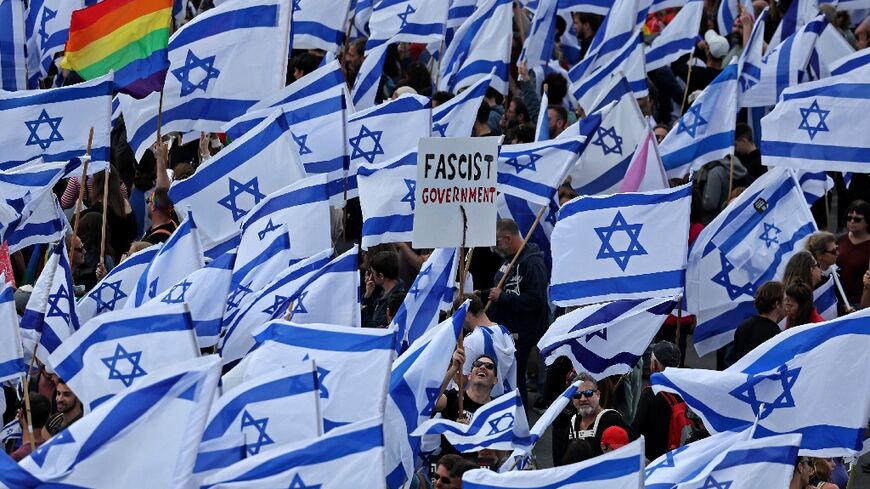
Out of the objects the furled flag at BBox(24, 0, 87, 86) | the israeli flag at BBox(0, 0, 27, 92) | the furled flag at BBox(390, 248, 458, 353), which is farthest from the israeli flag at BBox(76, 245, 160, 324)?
the furled flag at BBox(24, 0, 87, 86)

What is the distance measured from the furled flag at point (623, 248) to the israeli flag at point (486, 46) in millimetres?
5871

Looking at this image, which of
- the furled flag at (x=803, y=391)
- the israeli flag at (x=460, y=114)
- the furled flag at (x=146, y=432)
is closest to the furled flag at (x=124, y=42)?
the israeli flag at (x=460, y=114)

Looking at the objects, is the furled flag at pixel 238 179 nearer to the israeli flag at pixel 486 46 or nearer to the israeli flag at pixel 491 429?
the israeli flag at pixel 491 429

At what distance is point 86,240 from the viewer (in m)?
16.2

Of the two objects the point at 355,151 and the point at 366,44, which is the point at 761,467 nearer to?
the point at 355,151

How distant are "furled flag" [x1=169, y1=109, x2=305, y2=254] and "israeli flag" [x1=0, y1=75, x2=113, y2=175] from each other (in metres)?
1.02

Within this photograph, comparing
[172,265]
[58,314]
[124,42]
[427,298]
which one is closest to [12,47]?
[124,42]

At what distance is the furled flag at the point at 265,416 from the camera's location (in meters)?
10.6

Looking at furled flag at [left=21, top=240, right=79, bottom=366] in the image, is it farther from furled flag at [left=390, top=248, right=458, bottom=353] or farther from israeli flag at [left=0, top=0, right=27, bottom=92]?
israeli flag at [left=0, top=0, right=27, bottom=92]

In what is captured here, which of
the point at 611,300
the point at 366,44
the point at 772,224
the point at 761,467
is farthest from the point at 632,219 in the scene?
the point at 366,44

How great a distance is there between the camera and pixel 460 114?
17688mm

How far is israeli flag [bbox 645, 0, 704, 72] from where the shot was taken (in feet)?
69.9

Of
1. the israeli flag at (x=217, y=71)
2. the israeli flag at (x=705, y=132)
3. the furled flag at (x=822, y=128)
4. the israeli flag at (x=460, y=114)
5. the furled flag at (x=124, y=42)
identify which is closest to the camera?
the furled flag at (x=822, y=128)

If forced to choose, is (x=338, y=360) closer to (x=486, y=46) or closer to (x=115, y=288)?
(x=115, y=288)
